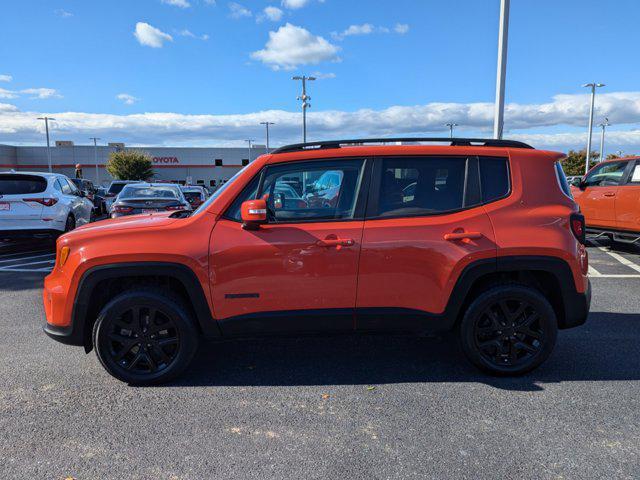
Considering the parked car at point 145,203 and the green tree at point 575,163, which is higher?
the green tree at point 575,163

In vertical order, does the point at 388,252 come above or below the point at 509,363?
above

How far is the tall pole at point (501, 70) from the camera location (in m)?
11.6

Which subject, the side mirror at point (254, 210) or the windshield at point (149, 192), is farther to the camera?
the windshield at point (149, 192)

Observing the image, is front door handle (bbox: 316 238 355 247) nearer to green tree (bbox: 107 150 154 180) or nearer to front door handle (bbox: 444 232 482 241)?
front door handle (bbox: 444 232 482 241)

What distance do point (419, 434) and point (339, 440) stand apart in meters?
0.50

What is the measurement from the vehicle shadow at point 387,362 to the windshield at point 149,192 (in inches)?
288

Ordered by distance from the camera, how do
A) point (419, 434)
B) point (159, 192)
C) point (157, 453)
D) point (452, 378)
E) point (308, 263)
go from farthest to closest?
1. point (159, 192)
2. point (452, 378)
3. point (308, 263)
4. point (419, 434)
5. point (157, 453)

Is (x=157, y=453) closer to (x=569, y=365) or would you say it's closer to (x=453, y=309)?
(x=453, y=309)

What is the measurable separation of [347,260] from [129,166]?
64.2 metres

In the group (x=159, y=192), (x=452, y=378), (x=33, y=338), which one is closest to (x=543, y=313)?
(x=452, y=378)

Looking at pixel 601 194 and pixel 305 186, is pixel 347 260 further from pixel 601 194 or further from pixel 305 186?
pixel 601 194

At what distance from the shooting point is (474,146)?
3.93m

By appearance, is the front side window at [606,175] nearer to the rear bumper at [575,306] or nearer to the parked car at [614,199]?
the parked car at [614,199]

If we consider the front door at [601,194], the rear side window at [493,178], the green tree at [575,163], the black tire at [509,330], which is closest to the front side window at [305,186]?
the rear side window at [493,178]
